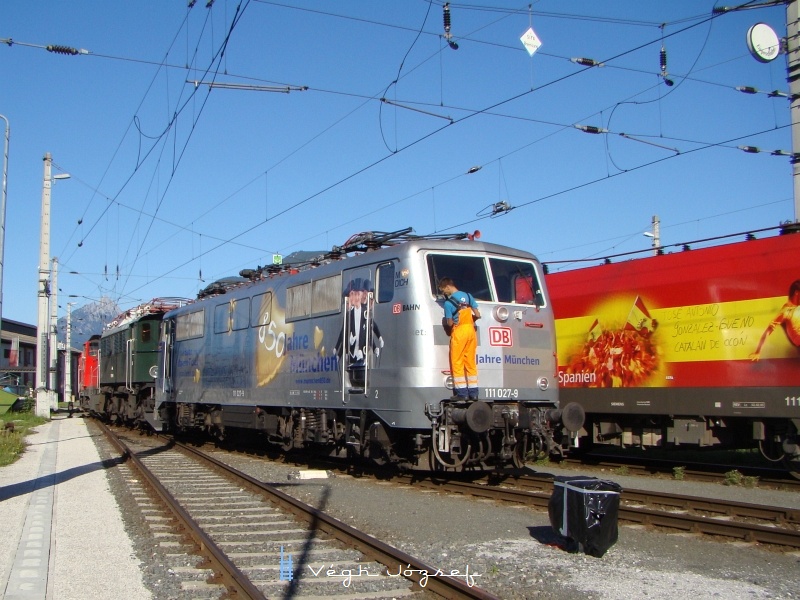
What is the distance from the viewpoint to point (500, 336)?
10.8 meters

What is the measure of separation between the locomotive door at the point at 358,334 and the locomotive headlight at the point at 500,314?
5.55 feet

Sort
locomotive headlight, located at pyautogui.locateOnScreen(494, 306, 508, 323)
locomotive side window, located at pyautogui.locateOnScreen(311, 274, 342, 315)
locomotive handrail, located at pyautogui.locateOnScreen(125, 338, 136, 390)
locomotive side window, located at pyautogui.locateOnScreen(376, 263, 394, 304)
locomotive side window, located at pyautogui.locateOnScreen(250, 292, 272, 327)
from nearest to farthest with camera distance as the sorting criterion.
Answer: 1. locomotive headlight, located at pyautogui.locateOnScreen(494, 306, 508, 323)
2. locomotive side window, located at pyautogui.locateOnScreen(376, 263, 394, 304)
3. locomotive side window, located at pyautogui.locateOnScreen(311, 274, 342, 315)
4. locomotive side window, located at pyautogui.locateOnScreen(250, 292, 272, 327)
5. locomotive handrail, located at pyautogui.locateOnScreen(125, 338, 136, 390)

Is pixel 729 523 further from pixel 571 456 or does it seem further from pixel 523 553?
pixel 571 456

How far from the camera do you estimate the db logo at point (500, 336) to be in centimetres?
1066

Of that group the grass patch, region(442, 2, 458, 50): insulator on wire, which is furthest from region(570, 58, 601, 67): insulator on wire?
the grass patch

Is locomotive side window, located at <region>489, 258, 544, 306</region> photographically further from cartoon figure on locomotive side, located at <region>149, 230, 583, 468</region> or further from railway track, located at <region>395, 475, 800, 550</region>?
railway track, located at <region>395, 475, 800, 550</region>

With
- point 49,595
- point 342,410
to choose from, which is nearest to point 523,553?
point 49,595

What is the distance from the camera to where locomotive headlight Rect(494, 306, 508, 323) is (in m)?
10.8

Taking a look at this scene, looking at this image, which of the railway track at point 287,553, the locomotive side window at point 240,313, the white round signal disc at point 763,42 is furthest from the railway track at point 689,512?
the white round signal disc at point 763,42

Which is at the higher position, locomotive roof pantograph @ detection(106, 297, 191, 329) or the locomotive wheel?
locomotive roof pantograph @ detection(106, 297, 191, 329)

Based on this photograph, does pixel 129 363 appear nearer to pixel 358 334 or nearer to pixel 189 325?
pixel 189 325

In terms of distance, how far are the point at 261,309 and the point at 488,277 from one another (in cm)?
568

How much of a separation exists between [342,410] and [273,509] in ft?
8.40

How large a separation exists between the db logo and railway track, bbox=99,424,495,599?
3.40 m
